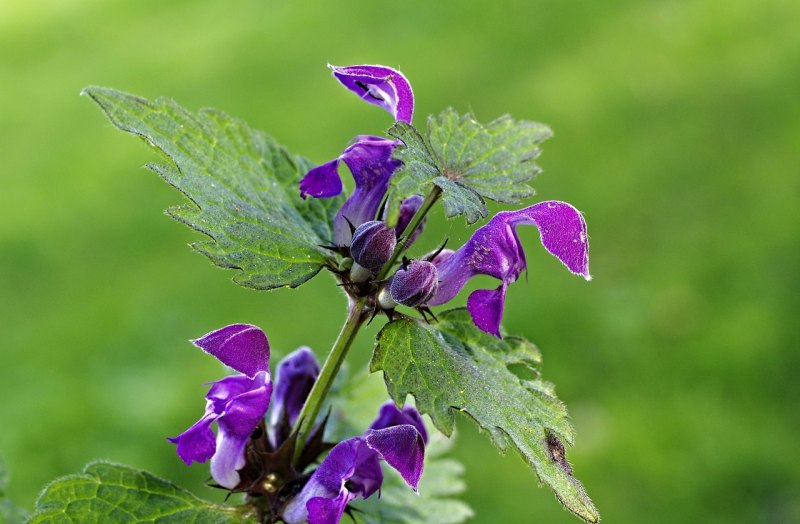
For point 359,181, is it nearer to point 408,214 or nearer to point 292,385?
point 408,214

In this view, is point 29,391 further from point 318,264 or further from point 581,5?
point 581,5

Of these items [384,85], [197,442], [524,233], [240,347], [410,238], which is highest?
[524,233]

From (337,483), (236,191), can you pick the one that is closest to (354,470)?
(337,483)

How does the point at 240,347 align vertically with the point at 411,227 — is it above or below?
below

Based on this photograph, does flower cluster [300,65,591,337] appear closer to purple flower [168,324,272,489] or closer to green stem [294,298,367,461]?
green stem [294,298,367,461]

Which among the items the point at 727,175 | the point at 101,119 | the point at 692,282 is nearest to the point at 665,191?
the point at 727,175

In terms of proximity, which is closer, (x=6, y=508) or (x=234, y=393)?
(x=234, y=393)
